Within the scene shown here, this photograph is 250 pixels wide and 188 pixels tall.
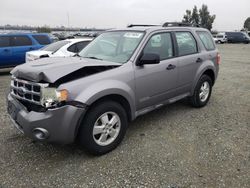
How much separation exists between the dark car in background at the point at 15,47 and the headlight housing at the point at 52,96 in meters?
7.62

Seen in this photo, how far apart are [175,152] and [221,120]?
5.57ft

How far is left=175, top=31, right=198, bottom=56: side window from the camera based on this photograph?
15.4 ft

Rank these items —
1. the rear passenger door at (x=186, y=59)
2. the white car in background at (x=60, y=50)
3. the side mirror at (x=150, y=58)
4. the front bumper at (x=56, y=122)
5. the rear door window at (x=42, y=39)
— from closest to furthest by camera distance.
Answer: the front bumper at (x=56, y=122) → the side mirror at (x=150, y=58) → the rear passenger door at (x=186, y=59) → the white car in background at (x=60, y=50) → the rear door window at (x=42, y=39)

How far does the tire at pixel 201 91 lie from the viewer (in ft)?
17.2

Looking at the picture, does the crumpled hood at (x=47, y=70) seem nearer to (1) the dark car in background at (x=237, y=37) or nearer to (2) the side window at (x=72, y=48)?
(2) the side window at (x=72, y=48)

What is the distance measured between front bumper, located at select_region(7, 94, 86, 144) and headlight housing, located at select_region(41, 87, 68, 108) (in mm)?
90

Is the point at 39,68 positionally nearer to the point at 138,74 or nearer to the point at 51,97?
the point at 51,97

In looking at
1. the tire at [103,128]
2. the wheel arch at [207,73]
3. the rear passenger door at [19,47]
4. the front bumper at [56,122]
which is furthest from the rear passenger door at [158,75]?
the rear passenger door at [19,47]

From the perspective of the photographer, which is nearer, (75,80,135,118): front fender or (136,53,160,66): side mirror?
(75,80,135,118): front fender

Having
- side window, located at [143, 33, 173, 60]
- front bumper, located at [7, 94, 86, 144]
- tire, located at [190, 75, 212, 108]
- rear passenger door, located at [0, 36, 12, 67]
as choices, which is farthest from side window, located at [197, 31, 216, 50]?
rear passenger door, located at [0, 36, 12, 67]

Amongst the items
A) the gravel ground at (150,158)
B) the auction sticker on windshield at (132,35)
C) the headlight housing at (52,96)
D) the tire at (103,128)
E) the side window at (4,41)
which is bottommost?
the gravel ground at (150,158)

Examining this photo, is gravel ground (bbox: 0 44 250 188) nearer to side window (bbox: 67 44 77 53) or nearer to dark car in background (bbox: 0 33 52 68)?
side window (bbox: 67 44 77 53)

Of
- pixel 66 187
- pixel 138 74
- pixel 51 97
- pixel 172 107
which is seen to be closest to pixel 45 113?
pixel 51 97

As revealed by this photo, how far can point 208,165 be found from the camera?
326 centimetres
